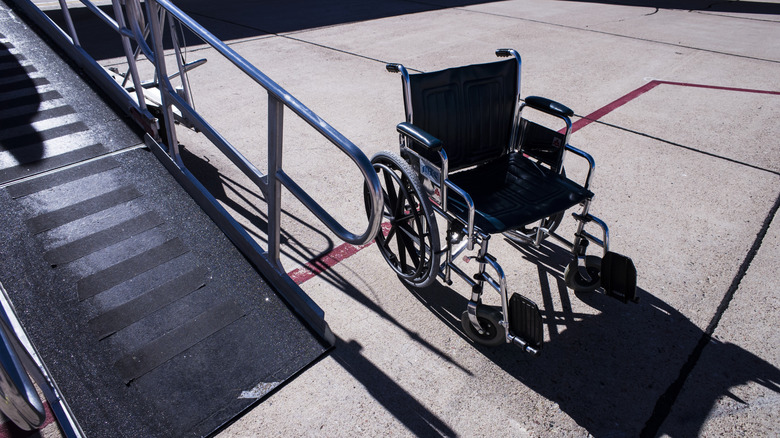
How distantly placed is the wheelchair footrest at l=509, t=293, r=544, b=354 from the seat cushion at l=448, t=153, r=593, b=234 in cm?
36

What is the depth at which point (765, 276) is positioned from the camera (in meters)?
2.99

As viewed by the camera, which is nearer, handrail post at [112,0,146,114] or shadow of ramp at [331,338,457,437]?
shadow of ramp at [331,338,457,437]

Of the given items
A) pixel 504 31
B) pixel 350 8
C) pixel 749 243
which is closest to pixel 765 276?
pixel 749 243

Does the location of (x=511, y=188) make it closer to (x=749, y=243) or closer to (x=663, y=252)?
(x=663, y=252)

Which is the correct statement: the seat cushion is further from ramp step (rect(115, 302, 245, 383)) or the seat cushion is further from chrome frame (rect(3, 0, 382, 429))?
ramp step (rect(115, 302, 245, 383))

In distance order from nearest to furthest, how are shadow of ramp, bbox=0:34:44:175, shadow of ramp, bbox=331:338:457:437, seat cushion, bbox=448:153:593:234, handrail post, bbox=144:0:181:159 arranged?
shadow of ramp, bbox=331:338:457:437
seat cushion, bbox=448:153:593:234
handrail post, bbox=144:0:181:159
shadow of ramp, bbox=0:34:44:175

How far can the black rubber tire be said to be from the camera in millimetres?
2373

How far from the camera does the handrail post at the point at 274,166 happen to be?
84.2 inches

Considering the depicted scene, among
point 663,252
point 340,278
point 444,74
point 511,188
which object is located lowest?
point 340,278

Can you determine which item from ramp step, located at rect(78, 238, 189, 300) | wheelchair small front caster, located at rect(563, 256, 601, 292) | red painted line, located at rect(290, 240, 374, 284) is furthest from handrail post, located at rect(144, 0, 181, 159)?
wheelchair small front caster, located at rect(563, 256, 601, 292)

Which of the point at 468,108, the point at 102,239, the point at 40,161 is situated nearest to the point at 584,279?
the point at 468,108

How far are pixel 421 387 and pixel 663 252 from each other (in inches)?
75.8

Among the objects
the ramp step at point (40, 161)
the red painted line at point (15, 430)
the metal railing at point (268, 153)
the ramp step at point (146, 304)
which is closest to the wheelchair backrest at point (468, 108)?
the metal railing at point (268, 153)

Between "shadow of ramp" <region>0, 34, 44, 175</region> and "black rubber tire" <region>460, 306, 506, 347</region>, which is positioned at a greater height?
"shadow of ramp" <region>0, 34, 44, 175</region>
